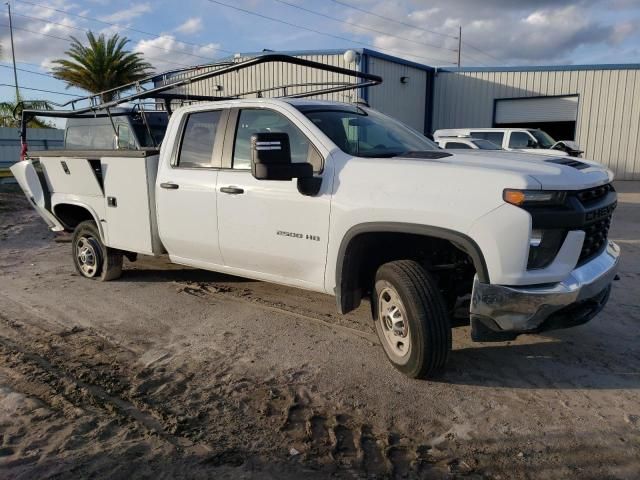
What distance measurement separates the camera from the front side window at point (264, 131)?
14.3 ft

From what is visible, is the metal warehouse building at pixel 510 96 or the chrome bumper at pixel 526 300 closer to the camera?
the chrome bumper at pixel 526 300

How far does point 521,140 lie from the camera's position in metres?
16.4

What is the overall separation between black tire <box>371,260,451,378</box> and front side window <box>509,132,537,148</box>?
13869mm

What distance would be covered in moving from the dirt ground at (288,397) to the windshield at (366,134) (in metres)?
1.60

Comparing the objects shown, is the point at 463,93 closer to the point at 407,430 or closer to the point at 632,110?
the point at 632,110

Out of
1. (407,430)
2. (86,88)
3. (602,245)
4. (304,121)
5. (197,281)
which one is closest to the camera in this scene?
(407,430)

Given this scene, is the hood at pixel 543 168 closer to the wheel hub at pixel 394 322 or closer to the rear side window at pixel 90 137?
the wheel hub at pixel 394 322

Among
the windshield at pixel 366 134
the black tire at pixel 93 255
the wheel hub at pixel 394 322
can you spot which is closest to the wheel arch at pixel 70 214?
the black tire at pixel 93 255

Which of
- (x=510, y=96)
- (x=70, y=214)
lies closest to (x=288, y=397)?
(x=70, y=214)

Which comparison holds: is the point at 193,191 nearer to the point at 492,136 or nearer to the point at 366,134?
the point at 366,134

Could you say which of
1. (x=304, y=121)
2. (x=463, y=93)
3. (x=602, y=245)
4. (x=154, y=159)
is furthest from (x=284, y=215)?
(x=463, y=93)

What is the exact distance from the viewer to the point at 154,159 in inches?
217

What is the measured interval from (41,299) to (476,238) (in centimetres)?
483

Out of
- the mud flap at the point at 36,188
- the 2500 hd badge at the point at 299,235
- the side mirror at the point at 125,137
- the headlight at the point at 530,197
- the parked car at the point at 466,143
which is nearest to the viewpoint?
the headlight at the point at 530,197
